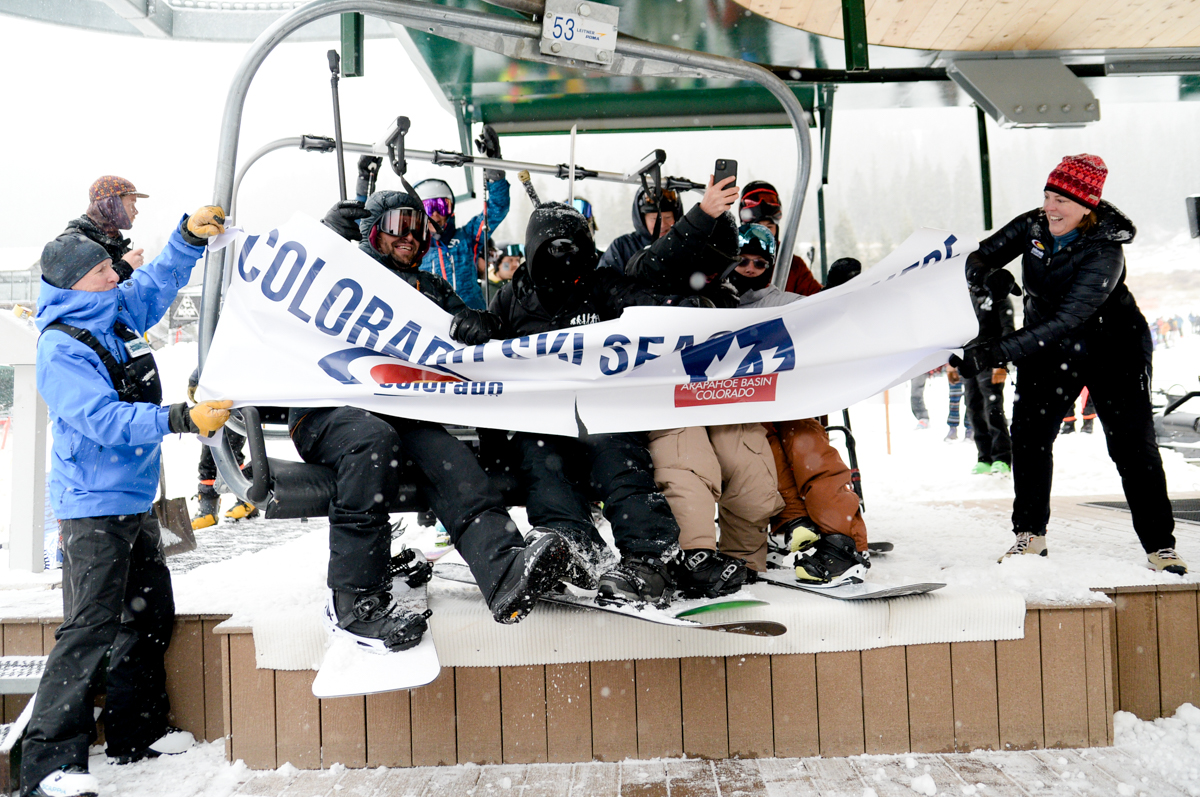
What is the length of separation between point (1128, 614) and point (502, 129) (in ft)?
14.7

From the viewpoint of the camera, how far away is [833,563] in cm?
253

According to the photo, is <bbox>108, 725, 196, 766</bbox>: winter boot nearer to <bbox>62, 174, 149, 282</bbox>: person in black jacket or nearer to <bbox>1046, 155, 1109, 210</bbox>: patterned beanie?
<bbox>62, 174, 149, 282</bbox>: person in black jacket

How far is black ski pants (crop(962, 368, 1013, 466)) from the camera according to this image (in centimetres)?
619

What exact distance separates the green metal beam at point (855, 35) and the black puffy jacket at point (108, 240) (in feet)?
9.41

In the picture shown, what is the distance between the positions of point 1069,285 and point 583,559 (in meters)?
2.17

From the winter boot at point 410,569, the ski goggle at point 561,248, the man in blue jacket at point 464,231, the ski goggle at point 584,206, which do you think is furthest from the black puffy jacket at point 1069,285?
the man in blue jacket at point 464,231

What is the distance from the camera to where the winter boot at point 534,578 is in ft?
6.63

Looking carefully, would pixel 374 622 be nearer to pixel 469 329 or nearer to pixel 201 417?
pixel 201 417

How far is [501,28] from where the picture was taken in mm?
2508

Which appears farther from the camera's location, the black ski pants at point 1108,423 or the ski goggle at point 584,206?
the ski goggle at point 584,206

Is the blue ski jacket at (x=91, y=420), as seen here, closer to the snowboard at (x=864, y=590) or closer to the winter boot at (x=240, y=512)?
the snowboard at (x=864, y=590)

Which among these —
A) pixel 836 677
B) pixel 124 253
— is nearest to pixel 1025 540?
pixel 836 677

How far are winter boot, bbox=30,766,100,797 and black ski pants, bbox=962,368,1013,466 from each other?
608cm

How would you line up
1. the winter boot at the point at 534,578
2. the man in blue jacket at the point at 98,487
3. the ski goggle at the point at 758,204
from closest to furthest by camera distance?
1. the winter boot at the point at 534,578
2. the man in blue jacket at the point at 98,487
3. the ski goggle at the point at 758,204
